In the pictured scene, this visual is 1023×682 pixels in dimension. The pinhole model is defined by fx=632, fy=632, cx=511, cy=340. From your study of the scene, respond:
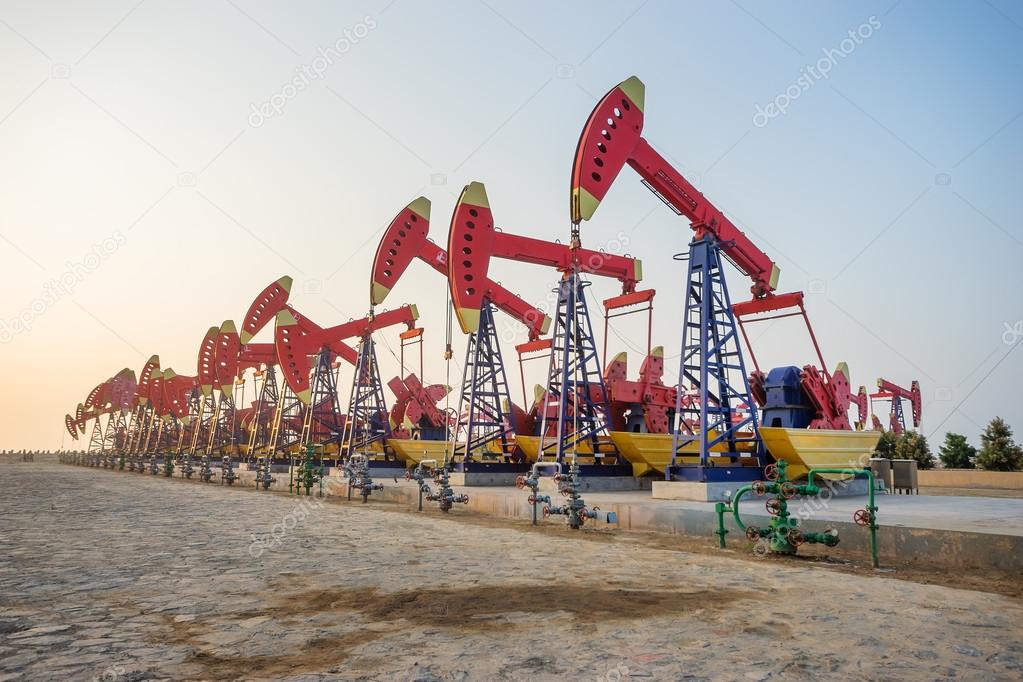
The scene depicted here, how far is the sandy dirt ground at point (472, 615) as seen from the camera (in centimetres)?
370

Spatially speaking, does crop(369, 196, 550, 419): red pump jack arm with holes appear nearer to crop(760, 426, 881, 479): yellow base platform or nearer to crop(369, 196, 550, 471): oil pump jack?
crop(369, 196, 550, 471): oil pump jack

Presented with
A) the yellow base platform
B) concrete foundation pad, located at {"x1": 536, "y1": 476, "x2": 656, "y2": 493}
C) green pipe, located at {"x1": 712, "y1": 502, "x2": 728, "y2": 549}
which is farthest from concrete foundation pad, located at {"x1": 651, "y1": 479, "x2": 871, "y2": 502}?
green pipe, located at {"x1": 712, "y1": 502, "x2": 728, "y2": 549}

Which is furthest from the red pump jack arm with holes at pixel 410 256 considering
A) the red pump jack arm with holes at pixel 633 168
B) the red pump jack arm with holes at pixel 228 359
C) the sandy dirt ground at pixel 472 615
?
the red pump jack arm with holes at pixel 228 359

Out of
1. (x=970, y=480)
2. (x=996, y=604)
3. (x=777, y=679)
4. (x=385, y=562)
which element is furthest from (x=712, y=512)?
(x=970, y=480)

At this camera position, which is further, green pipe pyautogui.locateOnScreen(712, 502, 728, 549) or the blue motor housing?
the blue motor housing

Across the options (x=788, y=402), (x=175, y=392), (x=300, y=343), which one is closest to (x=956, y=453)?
(x=788, y=402)

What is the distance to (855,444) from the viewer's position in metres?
15.5

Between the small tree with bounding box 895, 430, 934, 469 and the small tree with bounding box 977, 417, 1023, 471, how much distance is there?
5.55 meters

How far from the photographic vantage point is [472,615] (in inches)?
194

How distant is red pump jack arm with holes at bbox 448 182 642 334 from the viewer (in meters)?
18.9

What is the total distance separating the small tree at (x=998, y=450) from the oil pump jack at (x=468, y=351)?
2852 centimetres

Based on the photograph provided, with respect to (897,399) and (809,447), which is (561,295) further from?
(897,399)

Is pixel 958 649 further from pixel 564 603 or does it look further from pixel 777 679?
pixel 564 603

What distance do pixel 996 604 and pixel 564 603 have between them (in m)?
3.71
